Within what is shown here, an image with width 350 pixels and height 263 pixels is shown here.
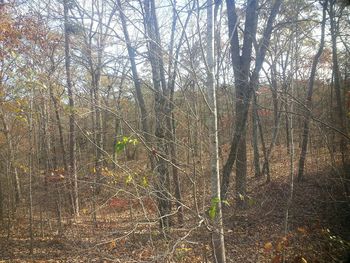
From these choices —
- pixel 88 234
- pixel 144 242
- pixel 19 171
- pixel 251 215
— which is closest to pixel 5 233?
pixel 88 234

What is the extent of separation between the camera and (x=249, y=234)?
27.1ft

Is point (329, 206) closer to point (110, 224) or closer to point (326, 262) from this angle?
point (326, 262)

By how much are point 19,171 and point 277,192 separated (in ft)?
45.1

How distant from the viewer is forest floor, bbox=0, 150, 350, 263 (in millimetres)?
5413

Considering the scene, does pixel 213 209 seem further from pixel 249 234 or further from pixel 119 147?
pixel 249 234

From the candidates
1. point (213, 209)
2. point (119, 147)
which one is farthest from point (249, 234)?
point (119, 147)

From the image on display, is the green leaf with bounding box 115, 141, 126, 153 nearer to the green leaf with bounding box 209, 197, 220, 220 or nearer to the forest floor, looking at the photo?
the green leaf with bounding box 209, 197, 220, 220

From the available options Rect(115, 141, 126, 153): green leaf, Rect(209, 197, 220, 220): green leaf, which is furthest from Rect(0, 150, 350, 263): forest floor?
Rect(115, 141, 126, 153): green leaf

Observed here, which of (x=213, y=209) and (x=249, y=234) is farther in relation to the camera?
(x=249, y=234)

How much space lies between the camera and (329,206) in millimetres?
8227

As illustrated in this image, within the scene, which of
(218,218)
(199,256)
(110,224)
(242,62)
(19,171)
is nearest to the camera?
(218,218)

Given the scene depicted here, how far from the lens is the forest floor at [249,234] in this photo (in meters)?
5.41

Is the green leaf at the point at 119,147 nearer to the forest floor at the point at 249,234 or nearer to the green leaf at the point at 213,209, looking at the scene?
the green leaf at the point at 213,209

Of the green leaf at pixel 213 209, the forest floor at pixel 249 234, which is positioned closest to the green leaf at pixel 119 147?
the green leaf at pixel 213 209
